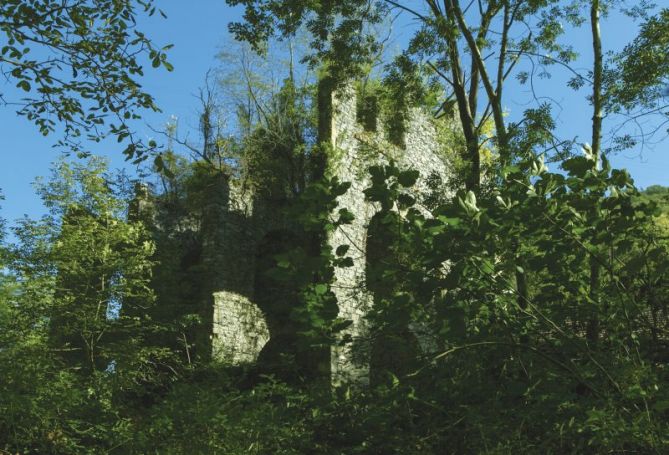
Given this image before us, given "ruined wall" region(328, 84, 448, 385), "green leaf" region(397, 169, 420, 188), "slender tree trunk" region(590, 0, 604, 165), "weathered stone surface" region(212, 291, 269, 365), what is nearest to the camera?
"green leaf" region(397, 169, 420, 188)

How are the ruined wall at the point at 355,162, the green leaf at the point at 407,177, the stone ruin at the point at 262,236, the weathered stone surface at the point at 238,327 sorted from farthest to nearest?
the stone ruin at the point at 262,236 < the weathered stone surface at the point at 238,327 < the ruined wall at the point at 355,162 < the green leaf at the point at 407,177

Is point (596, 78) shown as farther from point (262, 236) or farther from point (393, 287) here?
point (262, 236)

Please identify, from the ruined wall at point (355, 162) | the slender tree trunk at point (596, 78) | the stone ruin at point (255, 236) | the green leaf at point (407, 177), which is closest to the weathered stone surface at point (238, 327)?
the stone ruin at point (255, 236)

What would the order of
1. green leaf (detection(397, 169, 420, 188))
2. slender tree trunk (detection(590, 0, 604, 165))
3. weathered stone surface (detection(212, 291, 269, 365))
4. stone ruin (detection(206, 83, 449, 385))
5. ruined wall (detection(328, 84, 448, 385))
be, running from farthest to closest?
stone ruin (detection(206, 83, 449, 385)), weathered stone surface (detection(212, 291, 269, 365)), ruined wall (detection(328, 84, 448, 385)), slender tree trunk (detection(590, 0, 604, 165)), green leaf (detection(397, 169, 420, 188))

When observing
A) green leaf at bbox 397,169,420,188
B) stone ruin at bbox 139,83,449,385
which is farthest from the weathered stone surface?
green leaf at bbox 397,169,420,188

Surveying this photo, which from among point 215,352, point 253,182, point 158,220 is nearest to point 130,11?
point 215,352

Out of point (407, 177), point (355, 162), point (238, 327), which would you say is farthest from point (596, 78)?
point (238, 327)

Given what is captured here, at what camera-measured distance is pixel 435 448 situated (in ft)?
12.4

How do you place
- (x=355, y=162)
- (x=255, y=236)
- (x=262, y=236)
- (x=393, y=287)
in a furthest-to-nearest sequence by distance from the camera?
(x=262, y=236) < (x=255, y=236) < (x=355, y=162) < (x=393, y=287)

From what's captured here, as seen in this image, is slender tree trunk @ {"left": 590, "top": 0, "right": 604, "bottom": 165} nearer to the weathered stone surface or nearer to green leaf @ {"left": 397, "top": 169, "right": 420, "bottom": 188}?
green leaf @ {"left": 397, "top": 169, "right": 420, "bottom": 188}

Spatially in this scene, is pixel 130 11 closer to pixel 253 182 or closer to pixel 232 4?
pixel 232 4

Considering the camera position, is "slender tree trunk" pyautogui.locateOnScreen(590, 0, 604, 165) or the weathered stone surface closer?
"slender tree trunk" pyautogui.locateOnScreen(590, 0, 604, 165)

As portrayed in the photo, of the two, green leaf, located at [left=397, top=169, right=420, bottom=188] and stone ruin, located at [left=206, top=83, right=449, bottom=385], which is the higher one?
stone ruin, located at [left=206, top=83, right=449, bottom=385]

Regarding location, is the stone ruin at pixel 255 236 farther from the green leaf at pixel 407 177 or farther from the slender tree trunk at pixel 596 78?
the green leaf at pixel 407 177
